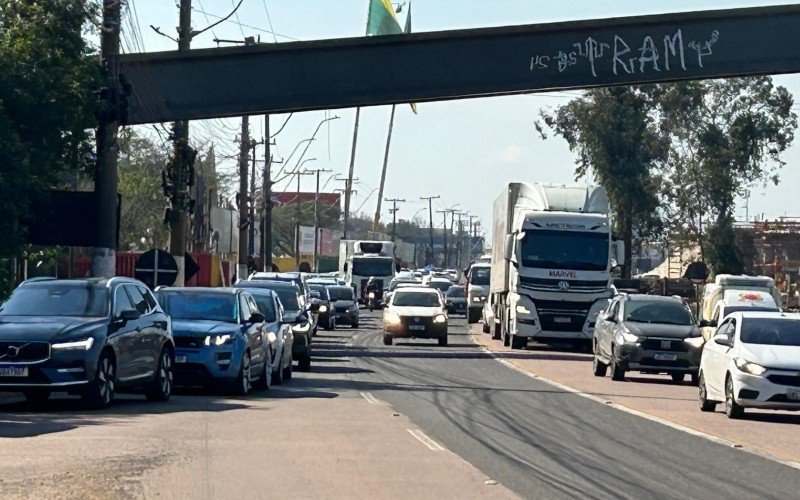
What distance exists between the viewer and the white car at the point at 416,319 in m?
45.6

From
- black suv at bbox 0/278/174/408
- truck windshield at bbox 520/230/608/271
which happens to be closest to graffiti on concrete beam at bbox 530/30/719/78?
truck windshield at bbox 520/230/608/271

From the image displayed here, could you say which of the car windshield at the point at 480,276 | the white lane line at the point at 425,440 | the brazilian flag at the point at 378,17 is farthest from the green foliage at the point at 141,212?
the white lane line at the point at 425,440

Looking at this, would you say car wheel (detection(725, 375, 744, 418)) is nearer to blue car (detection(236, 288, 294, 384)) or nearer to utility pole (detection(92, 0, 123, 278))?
blue car (detection(236, 288, 294, 384))

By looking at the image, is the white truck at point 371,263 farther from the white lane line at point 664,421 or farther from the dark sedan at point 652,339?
the dark sedan at point 652,339

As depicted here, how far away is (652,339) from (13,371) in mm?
15070

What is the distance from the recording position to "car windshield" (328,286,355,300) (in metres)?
60.8

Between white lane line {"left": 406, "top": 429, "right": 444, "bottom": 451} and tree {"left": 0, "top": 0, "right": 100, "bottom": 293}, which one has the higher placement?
tree {"left": 0, "top": 0, "right": 100, "bottom": 293}

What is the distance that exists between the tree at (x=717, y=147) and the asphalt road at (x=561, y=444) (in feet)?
157

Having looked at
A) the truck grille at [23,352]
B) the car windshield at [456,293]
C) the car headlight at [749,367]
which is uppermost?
the car windshield at [456,293]

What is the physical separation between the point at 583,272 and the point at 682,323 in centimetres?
937

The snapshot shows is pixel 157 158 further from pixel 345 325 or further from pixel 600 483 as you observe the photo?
pixel 600 483

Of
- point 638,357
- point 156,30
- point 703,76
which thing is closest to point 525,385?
point 638,357

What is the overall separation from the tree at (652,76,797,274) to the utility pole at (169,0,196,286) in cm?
4279

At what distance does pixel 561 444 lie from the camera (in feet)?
57.9
